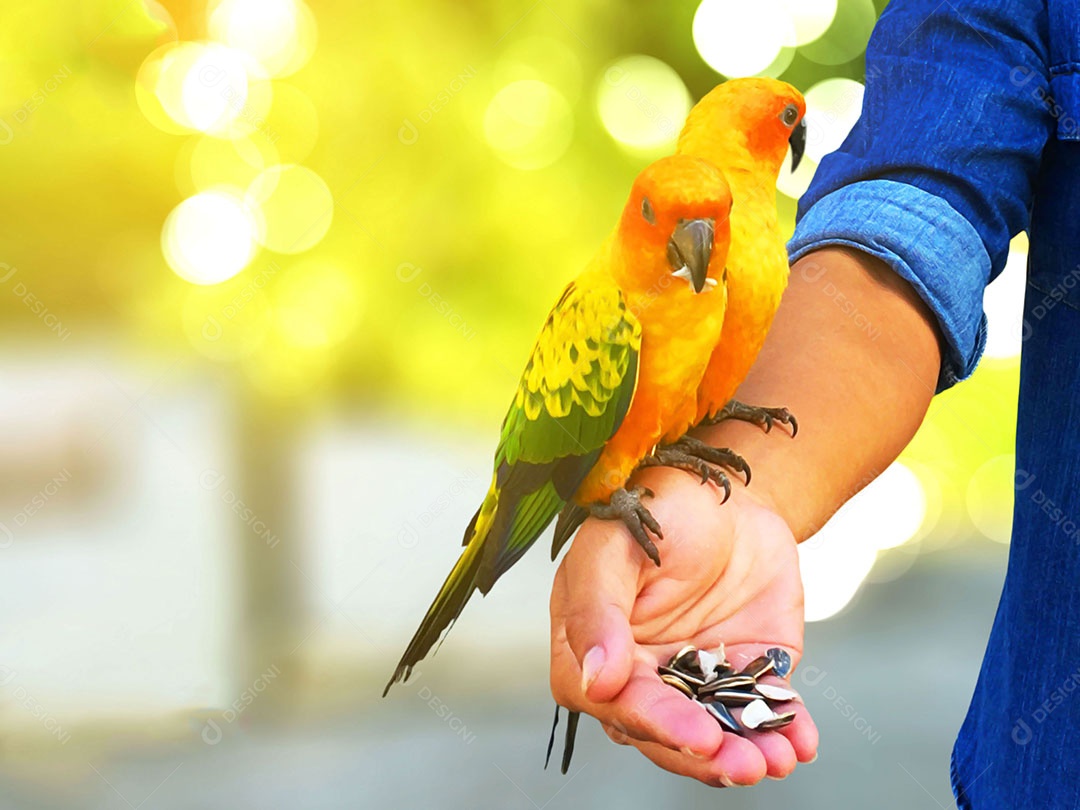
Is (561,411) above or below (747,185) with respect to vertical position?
below

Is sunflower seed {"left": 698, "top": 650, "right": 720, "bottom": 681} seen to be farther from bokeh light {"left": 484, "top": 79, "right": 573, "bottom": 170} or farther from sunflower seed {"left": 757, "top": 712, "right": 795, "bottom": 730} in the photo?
bokeh light {"left": 484, "top": 79, "right": 573, "bottom": 170}

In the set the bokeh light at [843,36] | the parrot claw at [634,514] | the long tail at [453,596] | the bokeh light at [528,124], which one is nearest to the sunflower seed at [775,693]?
the parrot claw at [634,514]

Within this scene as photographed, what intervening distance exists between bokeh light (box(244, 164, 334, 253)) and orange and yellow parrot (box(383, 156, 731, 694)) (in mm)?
860

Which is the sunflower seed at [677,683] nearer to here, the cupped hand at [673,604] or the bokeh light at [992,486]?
the cupped hand at [673,604]

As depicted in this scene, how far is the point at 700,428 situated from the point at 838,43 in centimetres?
105

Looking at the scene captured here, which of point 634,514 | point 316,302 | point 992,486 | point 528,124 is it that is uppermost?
point 528,124

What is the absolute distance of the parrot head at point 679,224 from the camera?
558 mm

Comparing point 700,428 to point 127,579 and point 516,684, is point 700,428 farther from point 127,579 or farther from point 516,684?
point 127,579

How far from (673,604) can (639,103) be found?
96 cm

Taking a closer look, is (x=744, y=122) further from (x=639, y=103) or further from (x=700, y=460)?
(x=639, y=103)

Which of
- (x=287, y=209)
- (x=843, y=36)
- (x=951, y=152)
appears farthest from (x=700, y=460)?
(x=843, y=36)

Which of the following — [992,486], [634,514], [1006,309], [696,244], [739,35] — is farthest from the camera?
[992,486]

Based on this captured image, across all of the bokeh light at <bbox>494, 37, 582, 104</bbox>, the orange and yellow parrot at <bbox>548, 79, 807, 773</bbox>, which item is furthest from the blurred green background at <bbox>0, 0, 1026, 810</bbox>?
the orange and yellow parrot at <bbox>548, 79, 807, 773</bbox>

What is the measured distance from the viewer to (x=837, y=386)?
72 centimetres
